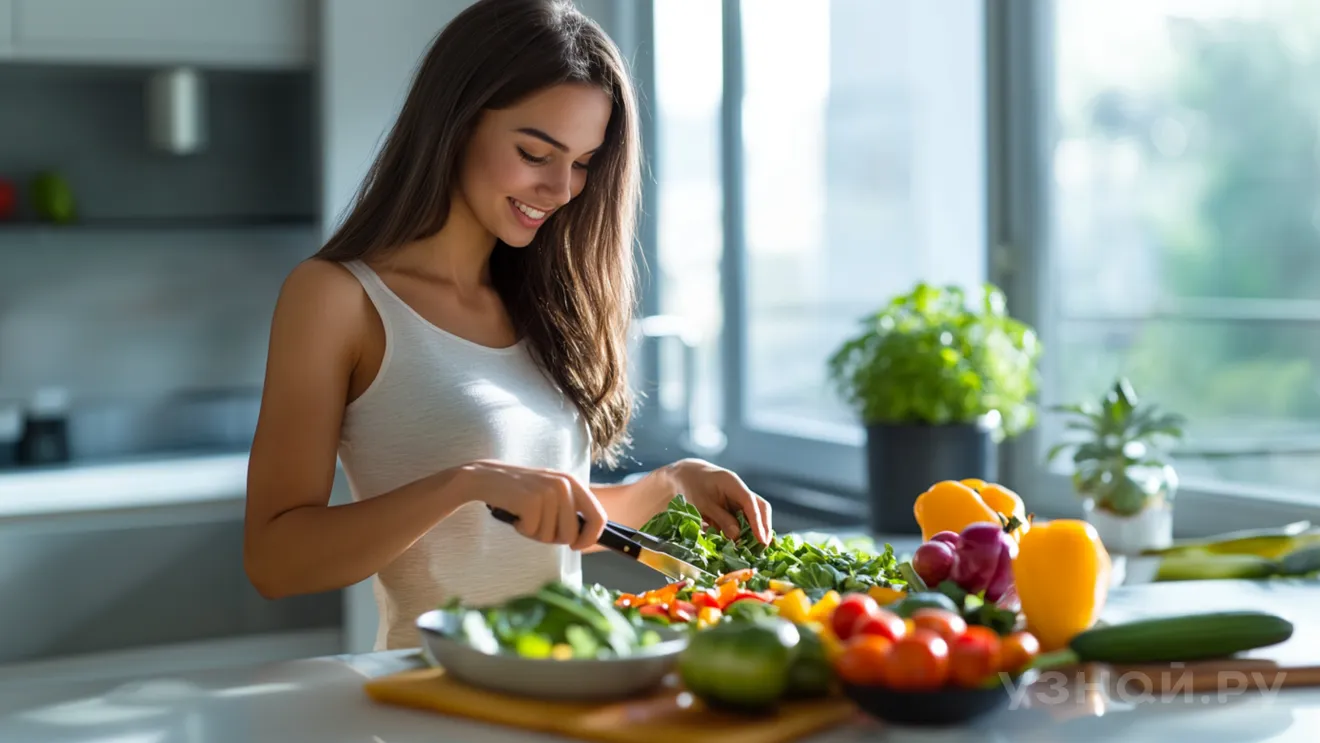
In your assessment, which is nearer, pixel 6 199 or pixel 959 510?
pixel 959 510

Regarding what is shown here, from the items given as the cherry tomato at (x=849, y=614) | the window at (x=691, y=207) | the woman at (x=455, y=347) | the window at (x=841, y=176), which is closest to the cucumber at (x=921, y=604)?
the cherry tomato at (x=849, y=614)

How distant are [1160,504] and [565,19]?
3.48 ft

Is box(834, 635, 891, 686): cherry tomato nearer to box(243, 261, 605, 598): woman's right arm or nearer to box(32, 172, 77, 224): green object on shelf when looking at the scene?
box(243, 261, 605, 598): woman's right arm

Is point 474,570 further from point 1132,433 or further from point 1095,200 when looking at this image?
point 1095,200

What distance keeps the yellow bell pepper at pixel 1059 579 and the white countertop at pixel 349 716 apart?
7 centimetres

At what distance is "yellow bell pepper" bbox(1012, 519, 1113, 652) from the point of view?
3.49 ft

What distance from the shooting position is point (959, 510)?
1290mm

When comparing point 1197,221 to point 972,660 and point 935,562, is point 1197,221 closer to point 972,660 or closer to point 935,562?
point 935,562

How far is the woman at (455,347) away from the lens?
51.7 inches

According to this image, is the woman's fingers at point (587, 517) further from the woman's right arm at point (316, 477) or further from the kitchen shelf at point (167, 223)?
the kitchen shelf at point (167, 223)

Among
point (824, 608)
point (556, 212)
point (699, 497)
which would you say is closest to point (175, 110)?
point (556, 212)

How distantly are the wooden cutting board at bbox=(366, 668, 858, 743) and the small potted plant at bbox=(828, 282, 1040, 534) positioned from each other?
1211mm

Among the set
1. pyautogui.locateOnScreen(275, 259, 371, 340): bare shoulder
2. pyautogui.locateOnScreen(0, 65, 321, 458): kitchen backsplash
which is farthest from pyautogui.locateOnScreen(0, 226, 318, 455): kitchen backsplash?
pyautogui.locateOnScreen(275, 259, 371, 340): bare shoulder

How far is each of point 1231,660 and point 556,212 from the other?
→ 96cm
